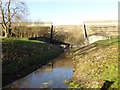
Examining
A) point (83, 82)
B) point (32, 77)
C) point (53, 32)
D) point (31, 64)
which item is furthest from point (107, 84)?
point (53, 32)

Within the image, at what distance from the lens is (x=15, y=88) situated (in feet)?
57.2

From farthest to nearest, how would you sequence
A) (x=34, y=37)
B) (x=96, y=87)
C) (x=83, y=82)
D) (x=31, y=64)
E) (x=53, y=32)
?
(x=53, y=32)
(x=34, y=37)
(x=31, y=64)
(x=83, y=82)
(x=96, y=87)

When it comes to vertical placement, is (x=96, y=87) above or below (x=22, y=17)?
below

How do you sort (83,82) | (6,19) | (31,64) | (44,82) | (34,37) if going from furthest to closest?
1. (34,37)
2. (6,19)
3. (31,64)
4. (44,82)
5. (83,82)

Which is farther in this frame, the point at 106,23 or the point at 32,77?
the point at 106,23

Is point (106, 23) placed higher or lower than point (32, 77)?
higher

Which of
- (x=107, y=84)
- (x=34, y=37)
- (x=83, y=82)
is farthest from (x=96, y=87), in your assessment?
(x=34, y=37)

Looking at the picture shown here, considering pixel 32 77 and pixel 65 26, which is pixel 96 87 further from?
pixel 65 26

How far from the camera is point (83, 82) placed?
→ 16609 millimetres

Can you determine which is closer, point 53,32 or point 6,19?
point 6,19

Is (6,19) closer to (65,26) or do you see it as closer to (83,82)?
(65,26)

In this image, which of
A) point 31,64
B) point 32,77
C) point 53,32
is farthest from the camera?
point 53,32

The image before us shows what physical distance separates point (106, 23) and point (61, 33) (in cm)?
1157

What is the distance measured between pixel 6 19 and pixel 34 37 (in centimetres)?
822
